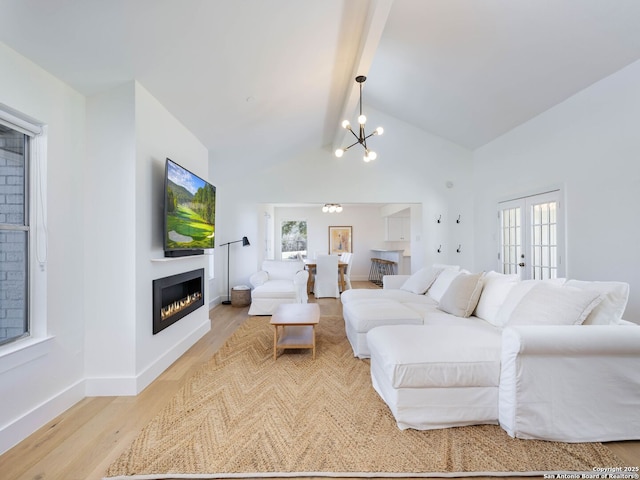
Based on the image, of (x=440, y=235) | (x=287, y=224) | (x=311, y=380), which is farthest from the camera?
(x=287, y=224)

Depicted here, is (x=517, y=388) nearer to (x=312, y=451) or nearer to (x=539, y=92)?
(x=312, y=451)

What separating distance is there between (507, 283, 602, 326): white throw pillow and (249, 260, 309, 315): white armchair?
11.0 feet

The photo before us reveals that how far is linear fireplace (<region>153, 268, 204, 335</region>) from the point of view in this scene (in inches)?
105

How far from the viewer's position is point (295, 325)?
302 cm

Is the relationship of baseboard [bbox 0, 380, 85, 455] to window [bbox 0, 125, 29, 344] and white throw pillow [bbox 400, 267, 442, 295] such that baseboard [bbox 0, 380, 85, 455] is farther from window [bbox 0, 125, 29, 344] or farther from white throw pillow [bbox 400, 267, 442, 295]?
white throw pillow [bbox 400, 267, 442, 295]

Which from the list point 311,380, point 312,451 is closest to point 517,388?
point 312,451

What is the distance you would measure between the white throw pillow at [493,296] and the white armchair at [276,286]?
285 cm

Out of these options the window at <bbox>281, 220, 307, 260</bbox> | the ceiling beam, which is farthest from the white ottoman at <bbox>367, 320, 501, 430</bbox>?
the window at <bbox>281, 220, 307, 260</bbox>

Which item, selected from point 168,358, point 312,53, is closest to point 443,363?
point 168,358

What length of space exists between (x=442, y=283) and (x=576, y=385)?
6.61 feet

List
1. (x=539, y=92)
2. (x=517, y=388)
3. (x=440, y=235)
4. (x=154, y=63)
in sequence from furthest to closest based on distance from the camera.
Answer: (x=440, y=235)
(x=539, y=92)
(x=154, y=63)
(x=517, y=388)

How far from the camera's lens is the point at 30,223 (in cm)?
199

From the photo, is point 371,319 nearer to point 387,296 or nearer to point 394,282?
point 387,296

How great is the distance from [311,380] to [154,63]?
2733 mm
